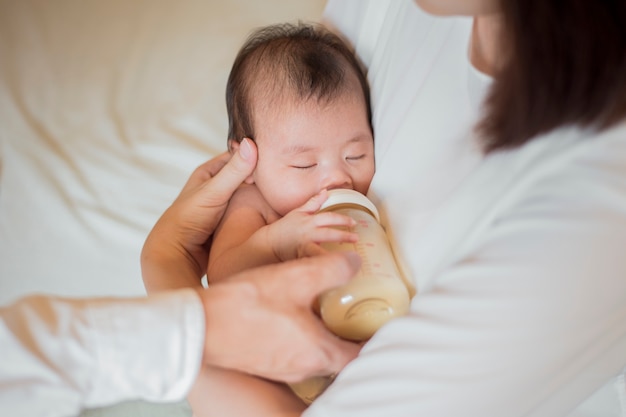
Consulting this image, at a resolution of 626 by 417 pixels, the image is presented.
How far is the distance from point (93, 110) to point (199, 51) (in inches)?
15.0

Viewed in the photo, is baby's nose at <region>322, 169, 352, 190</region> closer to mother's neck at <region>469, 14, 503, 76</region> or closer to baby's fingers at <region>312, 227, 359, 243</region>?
baby's fingers at <region>312, 227, 359, 243</region>

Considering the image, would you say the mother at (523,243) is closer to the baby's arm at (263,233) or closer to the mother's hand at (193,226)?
the baby's arm at (263,233)

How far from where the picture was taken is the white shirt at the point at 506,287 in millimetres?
732

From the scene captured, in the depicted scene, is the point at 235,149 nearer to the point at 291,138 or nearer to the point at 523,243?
the point at 291,138

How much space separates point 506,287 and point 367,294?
0.72 ft

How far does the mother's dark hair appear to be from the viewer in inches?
28.3

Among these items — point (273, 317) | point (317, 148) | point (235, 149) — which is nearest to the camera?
point (273, 317)

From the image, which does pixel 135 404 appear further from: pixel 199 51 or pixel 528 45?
pixel 528 45

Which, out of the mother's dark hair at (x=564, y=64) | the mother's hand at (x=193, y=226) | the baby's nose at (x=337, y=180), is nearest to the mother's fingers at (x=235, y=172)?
the mother's hand at (x=193, y=226)

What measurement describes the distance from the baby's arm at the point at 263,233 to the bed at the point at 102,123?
19.7 inches

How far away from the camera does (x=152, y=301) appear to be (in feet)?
2.61

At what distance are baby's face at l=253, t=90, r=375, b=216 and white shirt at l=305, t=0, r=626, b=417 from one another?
264 millimetres

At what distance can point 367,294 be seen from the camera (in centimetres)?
91

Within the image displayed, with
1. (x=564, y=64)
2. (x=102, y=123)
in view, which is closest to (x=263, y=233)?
(x=564, y=64)
